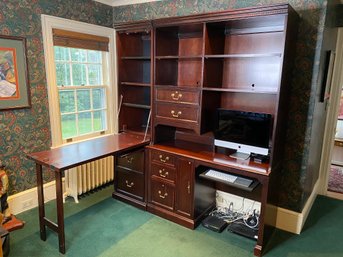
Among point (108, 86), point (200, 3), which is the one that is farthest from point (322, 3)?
point (108, 86)

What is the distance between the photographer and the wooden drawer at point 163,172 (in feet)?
9.00

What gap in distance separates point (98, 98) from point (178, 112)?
137 cm

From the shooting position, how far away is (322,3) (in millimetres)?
2266

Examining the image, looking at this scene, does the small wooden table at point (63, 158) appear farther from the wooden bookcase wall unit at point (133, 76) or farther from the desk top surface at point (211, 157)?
the wooden bookcase wall unit at point (133, 76)

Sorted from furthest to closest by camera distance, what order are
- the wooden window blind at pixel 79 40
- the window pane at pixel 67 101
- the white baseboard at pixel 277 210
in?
the window pane at pixel 67 101 < the wooden window blind at pixel 79 40 < the white baseboard at pixel 277 210

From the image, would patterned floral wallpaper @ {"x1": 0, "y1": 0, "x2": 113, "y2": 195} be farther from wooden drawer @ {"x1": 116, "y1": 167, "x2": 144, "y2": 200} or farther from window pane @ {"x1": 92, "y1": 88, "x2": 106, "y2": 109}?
wooden drawer @ {"x1": 116, "y1": 167, "x2": 144, "y2": 200}

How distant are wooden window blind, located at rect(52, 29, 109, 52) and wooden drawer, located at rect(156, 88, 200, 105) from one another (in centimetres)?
111

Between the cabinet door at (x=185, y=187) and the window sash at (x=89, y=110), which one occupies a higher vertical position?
the window sash at (x=89, y=110)

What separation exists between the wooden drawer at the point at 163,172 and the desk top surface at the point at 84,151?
0.30 m

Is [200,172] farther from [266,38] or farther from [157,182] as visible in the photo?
[266,38]

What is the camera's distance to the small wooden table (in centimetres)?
216

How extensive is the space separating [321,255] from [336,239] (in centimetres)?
38

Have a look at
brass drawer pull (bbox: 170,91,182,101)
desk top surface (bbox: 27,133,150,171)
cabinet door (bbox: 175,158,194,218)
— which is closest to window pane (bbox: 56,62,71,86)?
desk top surface (bbox: 27,133,150,171)

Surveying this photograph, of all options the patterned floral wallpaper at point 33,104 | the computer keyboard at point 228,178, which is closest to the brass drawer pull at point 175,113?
the computer keyboard at point 228,178
